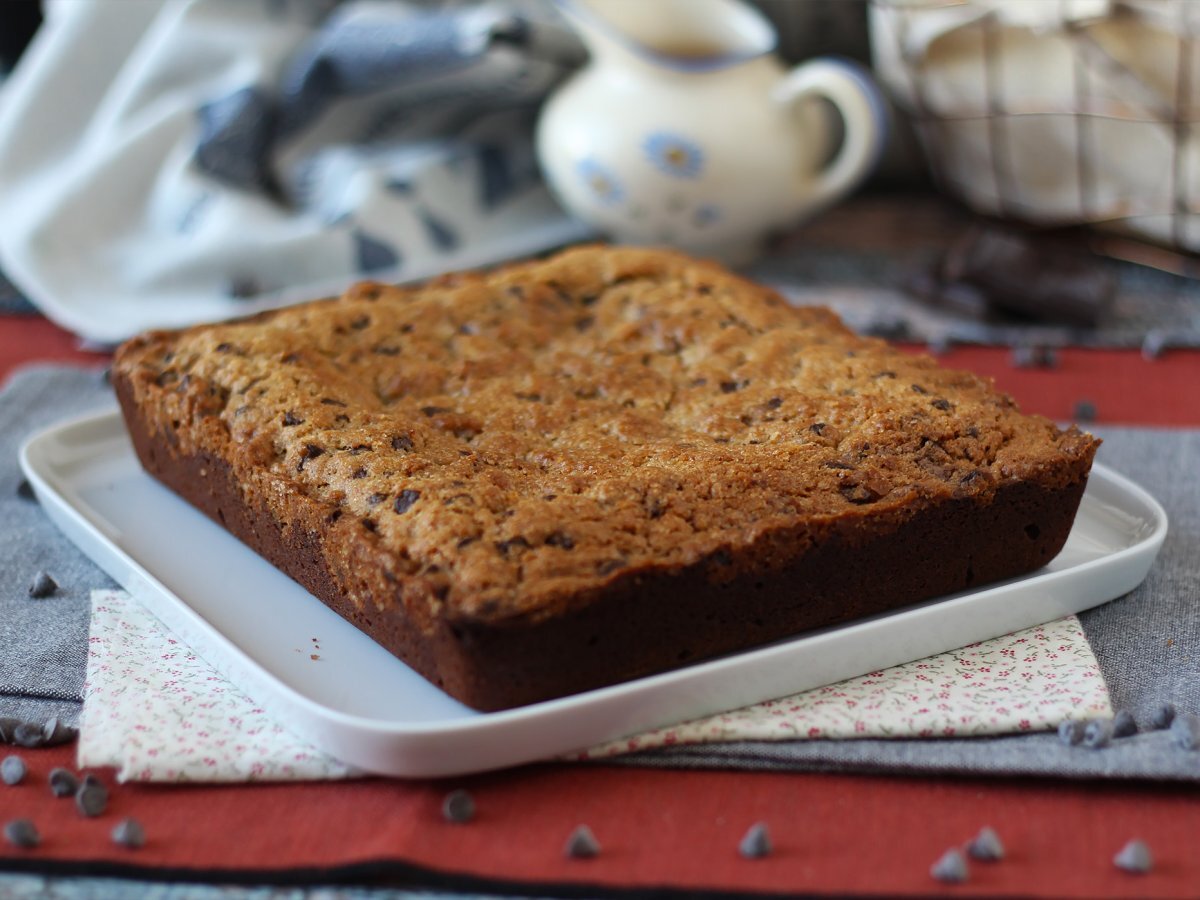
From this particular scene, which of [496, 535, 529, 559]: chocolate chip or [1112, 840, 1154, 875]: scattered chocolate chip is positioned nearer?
[1112, 840, 1154, 875]: scattered chocolate chip

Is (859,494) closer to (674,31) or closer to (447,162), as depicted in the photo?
(674,31)

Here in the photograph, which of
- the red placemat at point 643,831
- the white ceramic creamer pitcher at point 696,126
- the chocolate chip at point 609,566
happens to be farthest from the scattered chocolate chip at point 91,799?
the white ceramic creamer pitcher at point 696,126

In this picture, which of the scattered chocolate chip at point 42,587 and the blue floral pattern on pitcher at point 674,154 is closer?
the scattered chocolate chip at point 42,587

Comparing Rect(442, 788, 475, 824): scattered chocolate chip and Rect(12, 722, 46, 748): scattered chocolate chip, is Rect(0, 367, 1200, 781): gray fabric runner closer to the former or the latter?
Rect(12, 722, 46, 748): scattered chocolate chip

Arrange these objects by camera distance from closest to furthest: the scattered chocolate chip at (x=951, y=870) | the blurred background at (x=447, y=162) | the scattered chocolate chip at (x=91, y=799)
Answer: the scattered chocolate chip at (x=951, y=870) → the scattered chocolate chip at (x=91, y=799) → the blurred background at (x=447, y=162)

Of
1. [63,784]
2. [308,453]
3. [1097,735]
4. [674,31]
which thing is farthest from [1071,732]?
[674,31]

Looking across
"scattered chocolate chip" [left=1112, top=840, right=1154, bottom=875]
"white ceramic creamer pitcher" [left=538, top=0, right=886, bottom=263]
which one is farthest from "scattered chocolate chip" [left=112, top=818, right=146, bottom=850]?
"white ceramic creamer pitcher" [left=538, top=0, right=886, bottom=263]

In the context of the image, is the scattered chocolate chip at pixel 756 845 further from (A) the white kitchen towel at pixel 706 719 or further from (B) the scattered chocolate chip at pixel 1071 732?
(B) the scattered chocolate chip at pixel 1071 732
